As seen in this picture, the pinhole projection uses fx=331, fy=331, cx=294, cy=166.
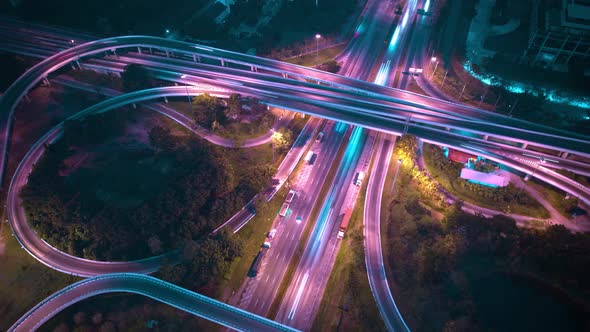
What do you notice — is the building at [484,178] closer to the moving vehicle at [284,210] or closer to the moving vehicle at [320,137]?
the moving vehicle at [320,137]

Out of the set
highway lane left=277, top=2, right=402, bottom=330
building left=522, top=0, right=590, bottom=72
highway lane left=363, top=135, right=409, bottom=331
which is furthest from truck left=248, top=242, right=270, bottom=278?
building left=522, top=0, right=590, bottom=72

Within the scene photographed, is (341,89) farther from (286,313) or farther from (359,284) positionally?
(286,313)

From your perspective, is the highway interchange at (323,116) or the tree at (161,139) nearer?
the highway interchange at (323,116)

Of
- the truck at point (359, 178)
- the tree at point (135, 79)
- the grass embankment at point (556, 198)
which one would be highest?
the tree at point (135, 79)

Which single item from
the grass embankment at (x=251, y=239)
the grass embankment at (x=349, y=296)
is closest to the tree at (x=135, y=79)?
the grass embankment at (x=251, y=239)

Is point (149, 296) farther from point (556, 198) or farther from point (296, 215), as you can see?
point (556, 198)

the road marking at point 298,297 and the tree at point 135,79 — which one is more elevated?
the tree at point 135,79
